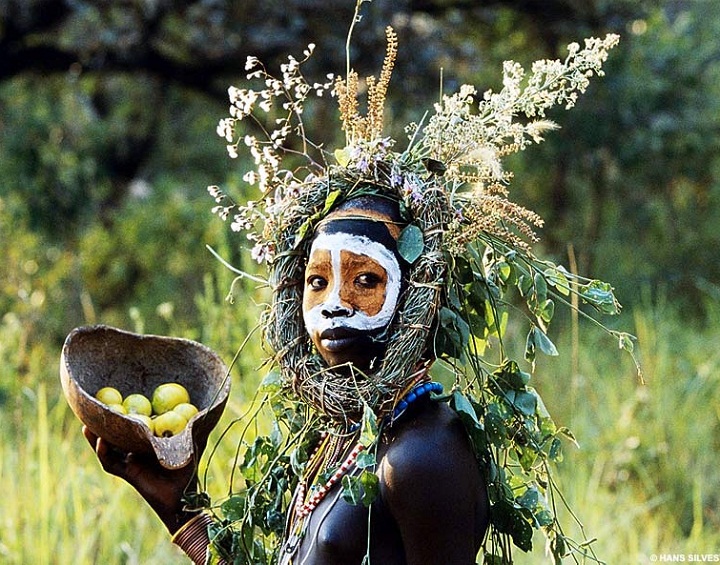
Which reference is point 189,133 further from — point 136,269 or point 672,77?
point 672,77

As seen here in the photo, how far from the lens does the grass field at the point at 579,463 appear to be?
3623 millimetres

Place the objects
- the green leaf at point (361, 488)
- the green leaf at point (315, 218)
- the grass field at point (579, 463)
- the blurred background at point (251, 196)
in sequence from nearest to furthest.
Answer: the green leaf at point (361, 488) → the green leaf at point (315, 218) → the grass field at point (579, 463) → the blurred background at point (251, 196)

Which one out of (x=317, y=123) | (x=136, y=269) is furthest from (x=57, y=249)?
(x=317, y=123)

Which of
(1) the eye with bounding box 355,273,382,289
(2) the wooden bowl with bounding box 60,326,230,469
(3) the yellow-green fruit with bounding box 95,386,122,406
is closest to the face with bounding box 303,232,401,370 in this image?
(1) the eye with bounding box 355,273,382,289

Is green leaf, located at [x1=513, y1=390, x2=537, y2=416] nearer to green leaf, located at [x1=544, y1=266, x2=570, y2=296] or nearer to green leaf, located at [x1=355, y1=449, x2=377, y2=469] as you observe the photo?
green leaf, located at [x1=544, y1=266, x2=570, y2=296]

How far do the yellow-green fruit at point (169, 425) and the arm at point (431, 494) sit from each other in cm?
48

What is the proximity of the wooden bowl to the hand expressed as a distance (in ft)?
0.10

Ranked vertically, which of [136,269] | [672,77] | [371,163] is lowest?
[136,269]

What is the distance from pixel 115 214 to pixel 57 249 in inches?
29.4

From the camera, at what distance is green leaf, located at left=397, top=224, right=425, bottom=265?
1.96m

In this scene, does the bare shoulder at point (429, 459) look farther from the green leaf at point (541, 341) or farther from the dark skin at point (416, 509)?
the green leaf at point (541, 341)

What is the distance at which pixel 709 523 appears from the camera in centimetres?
450

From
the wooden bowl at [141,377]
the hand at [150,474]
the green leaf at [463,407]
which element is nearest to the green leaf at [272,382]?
the wooden bowl at [141,377]

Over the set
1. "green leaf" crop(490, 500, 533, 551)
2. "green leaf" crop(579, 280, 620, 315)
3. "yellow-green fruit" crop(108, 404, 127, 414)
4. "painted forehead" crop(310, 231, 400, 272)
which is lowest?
"green leaf" crop(490, 500, 533, 551)
